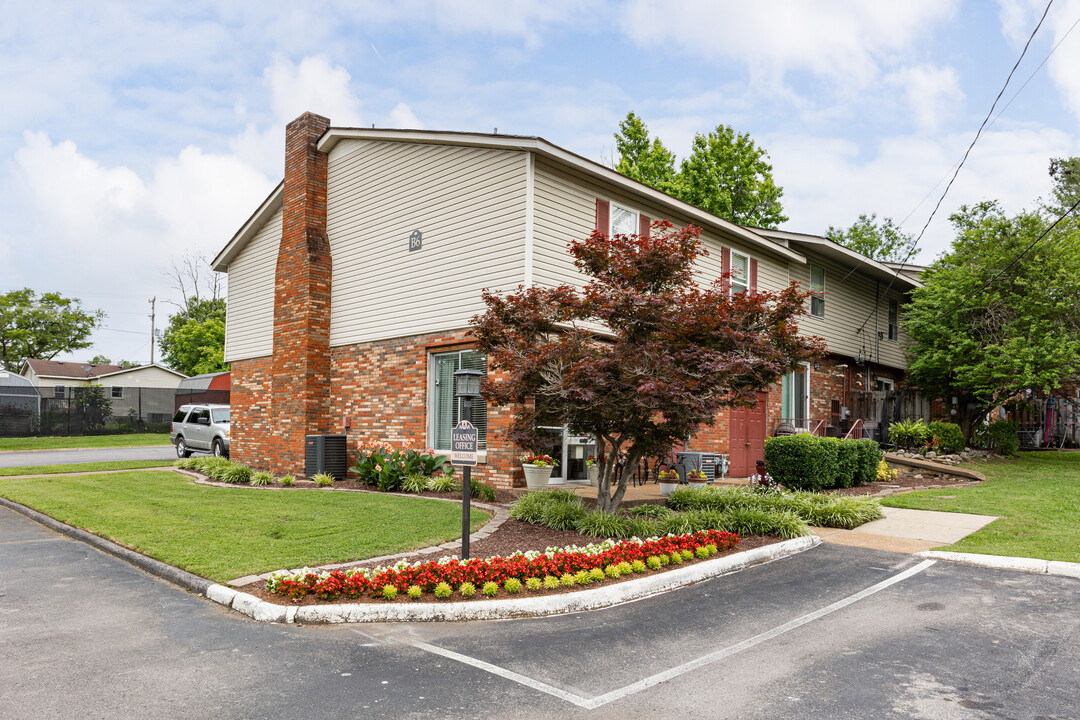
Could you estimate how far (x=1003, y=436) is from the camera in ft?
77.2

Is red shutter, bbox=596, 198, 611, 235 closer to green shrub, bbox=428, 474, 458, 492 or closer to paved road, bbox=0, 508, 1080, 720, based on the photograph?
green shrub, bbox=428, 474, 458, 492

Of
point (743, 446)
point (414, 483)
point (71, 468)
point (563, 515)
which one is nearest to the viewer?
point (563, 515)

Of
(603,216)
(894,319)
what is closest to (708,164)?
(894,319)

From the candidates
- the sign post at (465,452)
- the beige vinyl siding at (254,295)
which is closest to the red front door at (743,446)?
the sign post at (465,452)

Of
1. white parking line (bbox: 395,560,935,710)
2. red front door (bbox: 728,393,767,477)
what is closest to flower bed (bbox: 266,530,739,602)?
white parking line (bbox: 395,560,935,710)

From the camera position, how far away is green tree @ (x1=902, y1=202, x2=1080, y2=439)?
1970 cm

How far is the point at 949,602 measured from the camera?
684cm

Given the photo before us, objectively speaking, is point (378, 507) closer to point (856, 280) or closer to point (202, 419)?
point (202, 419)

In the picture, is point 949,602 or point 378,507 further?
point 378,507

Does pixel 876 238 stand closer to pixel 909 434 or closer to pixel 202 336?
pixel 909 434

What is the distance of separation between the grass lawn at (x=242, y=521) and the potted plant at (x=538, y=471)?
193cm

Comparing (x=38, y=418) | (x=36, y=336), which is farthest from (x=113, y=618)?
(x=36, y=336)

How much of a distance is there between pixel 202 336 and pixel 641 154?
3035cm

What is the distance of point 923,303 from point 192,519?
2129cm
